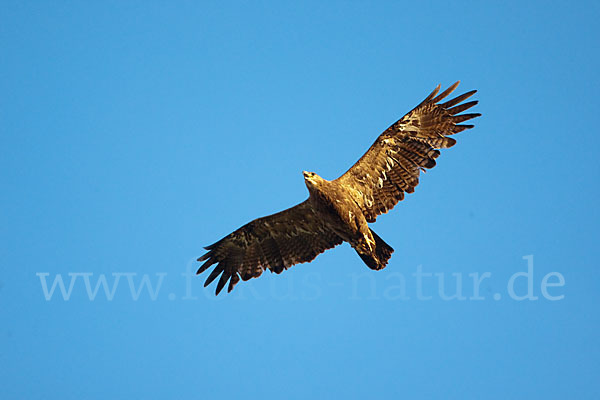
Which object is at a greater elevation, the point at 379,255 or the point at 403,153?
the point at 403,153

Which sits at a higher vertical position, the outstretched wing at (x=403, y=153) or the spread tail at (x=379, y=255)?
Result: the outstretched wing at (x=403, y=153)

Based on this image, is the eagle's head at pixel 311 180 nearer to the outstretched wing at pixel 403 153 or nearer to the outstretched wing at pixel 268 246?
the outstretched wing at pixel 403 153

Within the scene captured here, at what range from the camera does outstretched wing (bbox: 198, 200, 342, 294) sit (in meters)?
14.8

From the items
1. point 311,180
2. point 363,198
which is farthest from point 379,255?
point 311,180

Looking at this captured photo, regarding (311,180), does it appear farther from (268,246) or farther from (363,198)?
(268,246)

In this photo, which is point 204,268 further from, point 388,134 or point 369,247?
point 388,134

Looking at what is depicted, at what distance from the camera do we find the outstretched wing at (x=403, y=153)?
1430cm

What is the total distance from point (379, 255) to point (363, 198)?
3.61ft

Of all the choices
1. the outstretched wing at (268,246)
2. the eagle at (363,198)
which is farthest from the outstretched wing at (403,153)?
the outstretched wing at (268,246)

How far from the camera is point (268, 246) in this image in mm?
15219

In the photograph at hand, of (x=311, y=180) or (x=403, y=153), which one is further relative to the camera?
(x=403, y=153)

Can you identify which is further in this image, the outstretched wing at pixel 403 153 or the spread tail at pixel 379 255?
the outstretched wing at pixel 403 153

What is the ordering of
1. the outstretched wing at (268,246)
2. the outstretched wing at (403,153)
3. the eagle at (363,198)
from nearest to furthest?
the eagle at (363,198) < the outstretched wing at (403,153) < the outstretched wing at (268,246)

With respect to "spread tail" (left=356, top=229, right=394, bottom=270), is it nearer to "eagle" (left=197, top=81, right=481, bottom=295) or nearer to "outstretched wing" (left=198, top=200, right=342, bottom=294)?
"eagle" (left=197, top=81, right=481, bottom=295)
